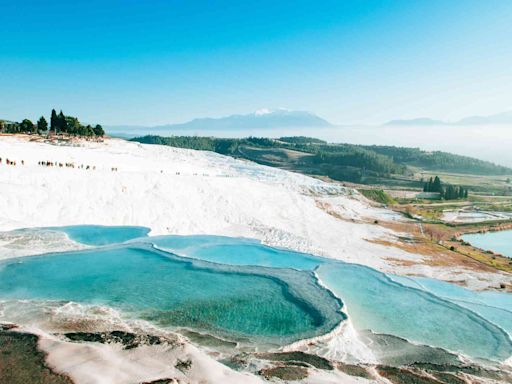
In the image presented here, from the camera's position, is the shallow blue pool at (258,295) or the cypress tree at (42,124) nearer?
the shallow blue pool at (258,295)

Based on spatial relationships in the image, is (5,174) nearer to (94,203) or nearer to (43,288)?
(94,203)

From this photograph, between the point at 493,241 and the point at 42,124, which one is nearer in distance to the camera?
the point at 493,241

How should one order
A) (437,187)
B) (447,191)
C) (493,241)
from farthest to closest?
(437,187) < (447,191) < (493,241)

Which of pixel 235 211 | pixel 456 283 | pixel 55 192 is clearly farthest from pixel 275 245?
pixel 55 192

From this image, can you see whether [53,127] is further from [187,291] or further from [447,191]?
[447,191]

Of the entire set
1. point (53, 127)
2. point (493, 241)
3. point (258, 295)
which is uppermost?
point (53, 127)

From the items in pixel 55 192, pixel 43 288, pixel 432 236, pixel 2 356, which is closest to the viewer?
pixel 2 356

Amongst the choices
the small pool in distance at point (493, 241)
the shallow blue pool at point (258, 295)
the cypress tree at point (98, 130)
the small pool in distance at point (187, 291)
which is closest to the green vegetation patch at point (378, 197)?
the small pool in distance at point (493, 241)

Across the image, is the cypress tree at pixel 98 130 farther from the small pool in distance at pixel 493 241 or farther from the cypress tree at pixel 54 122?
the small pool in distance at pixel 493 241

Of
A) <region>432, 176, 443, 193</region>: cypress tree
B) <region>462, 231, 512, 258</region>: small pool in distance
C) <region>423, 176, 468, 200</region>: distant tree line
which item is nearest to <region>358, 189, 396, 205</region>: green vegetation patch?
<region>423, 176, 468, 200</region>: distant tree line

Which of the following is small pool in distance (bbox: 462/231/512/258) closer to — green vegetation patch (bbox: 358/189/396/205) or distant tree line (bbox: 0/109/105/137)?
green vegetation patch (bbox: 358/189/396/205)

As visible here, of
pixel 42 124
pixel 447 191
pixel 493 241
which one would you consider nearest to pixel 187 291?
pixel 493 241
